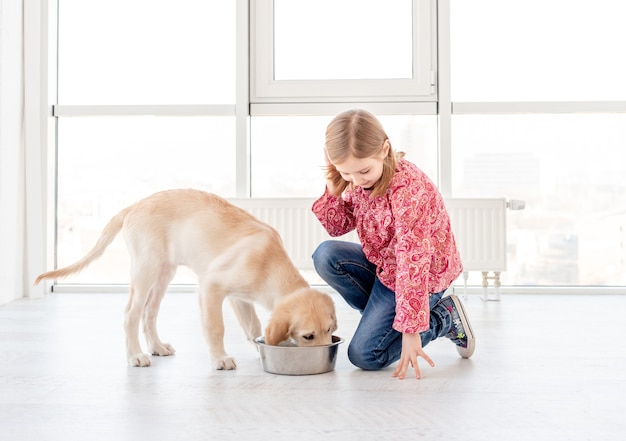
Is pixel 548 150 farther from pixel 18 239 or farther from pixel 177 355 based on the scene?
pixel 18 239

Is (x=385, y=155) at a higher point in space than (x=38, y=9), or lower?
lower

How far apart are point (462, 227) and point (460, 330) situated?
6.08 feet

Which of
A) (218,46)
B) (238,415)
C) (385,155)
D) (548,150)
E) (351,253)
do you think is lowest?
(238,415)

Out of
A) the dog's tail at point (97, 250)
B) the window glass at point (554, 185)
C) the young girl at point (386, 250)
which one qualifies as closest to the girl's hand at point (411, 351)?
the young girl at point (386, 250)

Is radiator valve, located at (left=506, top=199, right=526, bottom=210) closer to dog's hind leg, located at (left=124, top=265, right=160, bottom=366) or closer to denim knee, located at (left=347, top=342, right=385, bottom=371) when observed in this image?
denim knee, located at (left=347, top=342, right=385, bottom=371)

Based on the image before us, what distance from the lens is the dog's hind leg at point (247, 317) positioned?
2.37 m

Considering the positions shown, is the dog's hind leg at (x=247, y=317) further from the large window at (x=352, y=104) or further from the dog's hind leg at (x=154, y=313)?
the large window at (x=352, y=104)

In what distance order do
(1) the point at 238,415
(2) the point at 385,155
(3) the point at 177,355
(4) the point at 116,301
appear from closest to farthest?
1. (1) the point at 238,415
2. (2) the point at 385,155
3. (3) the point at 177,355
4. (4) the point at 116,301

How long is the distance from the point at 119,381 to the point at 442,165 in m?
2.71

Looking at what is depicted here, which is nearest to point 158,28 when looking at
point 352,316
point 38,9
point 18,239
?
point 38,9

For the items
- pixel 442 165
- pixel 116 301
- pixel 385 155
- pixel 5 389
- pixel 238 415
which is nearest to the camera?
pixel 238 415

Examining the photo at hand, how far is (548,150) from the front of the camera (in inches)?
169

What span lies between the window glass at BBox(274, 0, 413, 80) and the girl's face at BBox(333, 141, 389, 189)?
2.33 m

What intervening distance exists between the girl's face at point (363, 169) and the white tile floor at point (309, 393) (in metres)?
0.58
